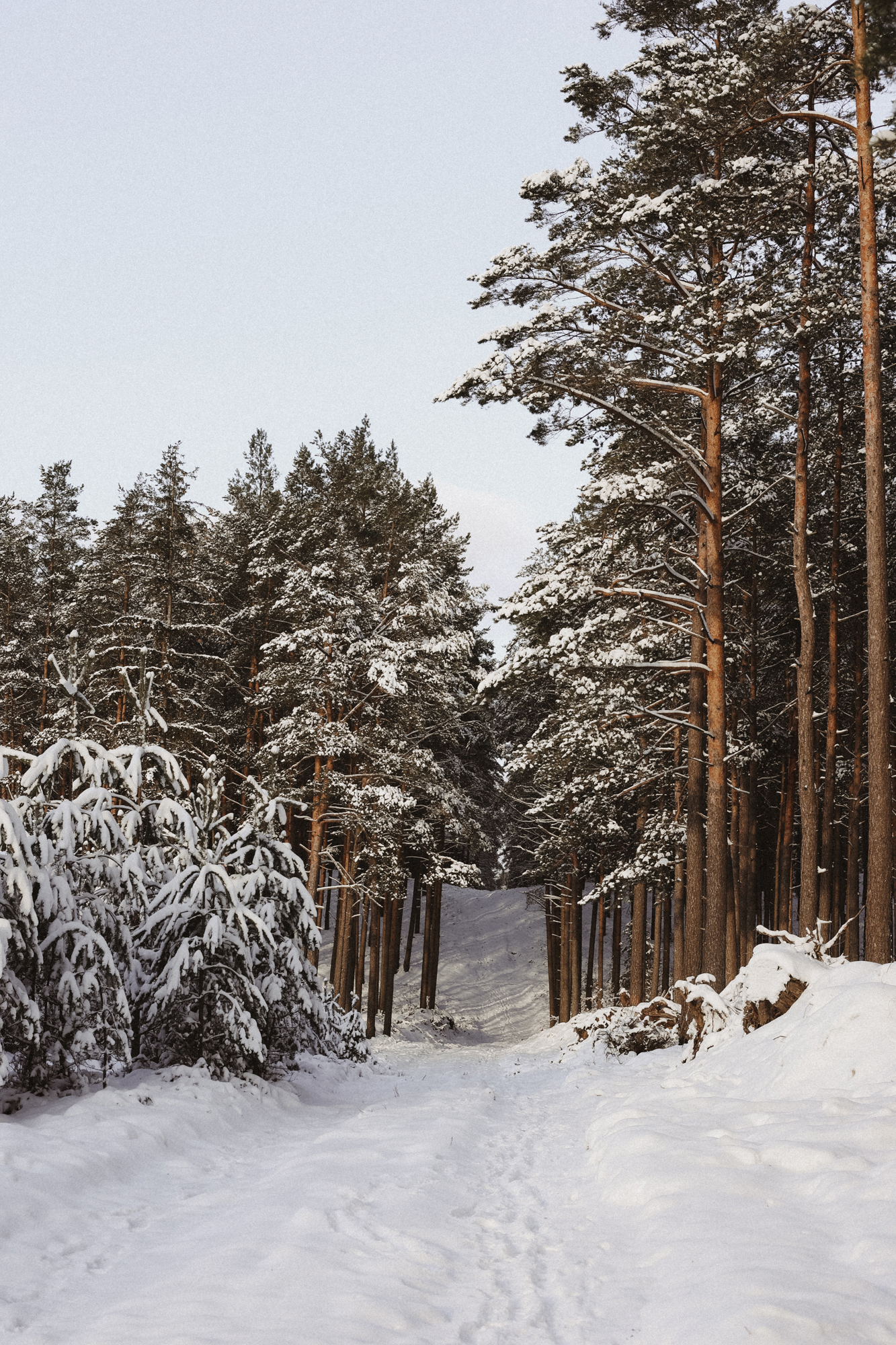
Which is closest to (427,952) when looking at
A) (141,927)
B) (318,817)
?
(318,817)

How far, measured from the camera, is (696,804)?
15758 mm

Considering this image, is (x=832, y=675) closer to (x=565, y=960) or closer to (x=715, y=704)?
(x=715, y=704)

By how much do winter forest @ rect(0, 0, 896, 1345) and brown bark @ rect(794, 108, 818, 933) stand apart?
7 centimetres

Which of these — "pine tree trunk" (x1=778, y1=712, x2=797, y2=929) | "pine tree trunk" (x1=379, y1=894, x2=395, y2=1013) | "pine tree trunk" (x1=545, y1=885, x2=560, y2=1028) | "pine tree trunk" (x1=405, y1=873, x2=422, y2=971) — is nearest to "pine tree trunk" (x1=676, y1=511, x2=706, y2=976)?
"pine tree trunk" (x1=778, y1=712, x2=797, y2=929)

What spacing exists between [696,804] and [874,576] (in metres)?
5.85

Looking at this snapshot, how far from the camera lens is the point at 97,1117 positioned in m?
7.28

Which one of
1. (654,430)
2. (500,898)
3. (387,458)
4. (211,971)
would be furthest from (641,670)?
(500,898)

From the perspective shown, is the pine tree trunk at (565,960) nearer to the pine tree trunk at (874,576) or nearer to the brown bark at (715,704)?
the brown bark at (715,704)

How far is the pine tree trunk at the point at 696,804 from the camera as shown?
1531 cm

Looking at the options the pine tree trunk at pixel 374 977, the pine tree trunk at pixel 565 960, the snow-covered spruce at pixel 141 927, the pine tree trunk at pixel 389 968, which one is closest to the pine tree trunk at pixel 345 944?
the pine tree trunk at pixel 374 977

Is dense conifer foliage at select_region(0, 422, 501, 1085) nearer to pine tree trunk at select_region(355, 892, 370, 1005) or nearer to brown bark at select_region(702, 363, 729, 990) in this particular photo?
pine tree trunk at select_region(355, 892, 370, 1005)

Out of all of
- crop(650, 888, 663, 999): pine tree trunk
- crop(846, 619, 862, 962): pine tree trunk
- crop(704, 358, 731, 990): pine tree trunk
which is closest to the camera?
crop(704, 358, 731, 990): pine tree trunk

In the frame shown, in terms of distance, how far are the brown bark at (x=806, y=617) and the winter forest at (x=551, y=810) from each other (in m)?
0.07

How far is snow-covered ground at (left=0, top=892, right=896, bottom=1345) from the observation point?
13.0 feet
